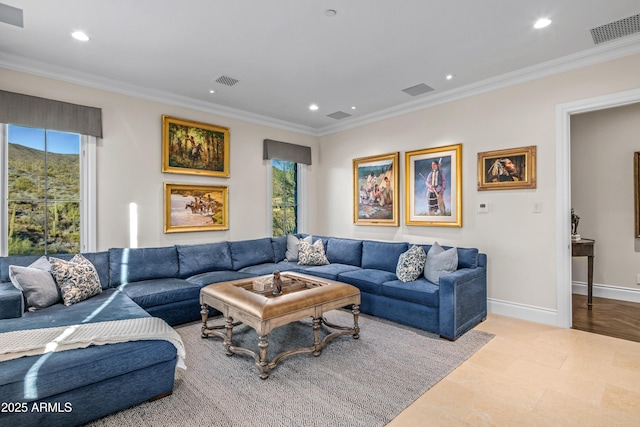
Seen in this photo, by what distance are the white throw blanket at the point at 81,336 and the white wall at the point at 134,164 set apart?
1939 millimetres

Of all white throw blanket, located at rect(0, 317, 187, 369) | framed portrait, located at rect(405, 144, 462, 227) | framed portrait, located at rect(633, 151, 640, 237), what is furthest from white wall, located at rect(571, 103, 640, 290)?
white throw blanket, located at rect(0, 317, 187, 369)

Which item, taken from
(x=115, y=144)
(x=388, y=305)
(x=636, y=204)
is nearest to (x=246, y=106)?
(x=115, y=144)

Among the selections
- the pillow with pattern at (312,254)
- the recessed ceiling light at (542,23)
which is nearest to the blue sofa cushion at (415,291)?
the pillow with pattern at (312,254)

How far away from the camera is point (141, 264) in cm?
391

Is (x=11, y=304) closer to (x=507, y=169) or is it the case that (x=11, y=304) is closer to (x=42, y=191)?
(x=42, y=191)

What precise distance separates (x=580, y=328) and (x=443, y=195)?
210 centimetres

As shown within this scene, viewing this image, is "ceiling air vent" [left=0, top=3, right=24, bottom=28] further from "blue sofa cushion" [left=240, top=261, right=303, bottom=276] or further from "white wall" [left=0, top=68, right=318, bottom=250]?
"blue sofa cushion" [left=240, top=261, right=303, bottom=276]

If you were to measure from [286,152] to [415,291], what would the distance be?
133 inches

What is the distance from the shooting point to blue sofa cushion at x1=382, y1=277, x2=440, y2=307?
133 inches

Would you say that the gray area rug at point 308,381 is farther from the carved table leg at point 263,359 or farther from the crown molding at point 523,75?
the crown molding at point 523,75

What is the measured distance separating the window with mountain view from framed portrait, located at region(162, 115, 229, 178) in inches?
39.7

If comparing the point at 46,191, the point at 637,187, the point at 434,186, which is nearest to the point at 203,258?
the point at 46,191

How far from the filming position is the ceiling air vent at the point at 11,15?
2561 millimetres

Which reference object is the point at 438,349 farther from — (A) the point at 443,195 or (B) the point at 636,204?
(B) the point at 636,204
